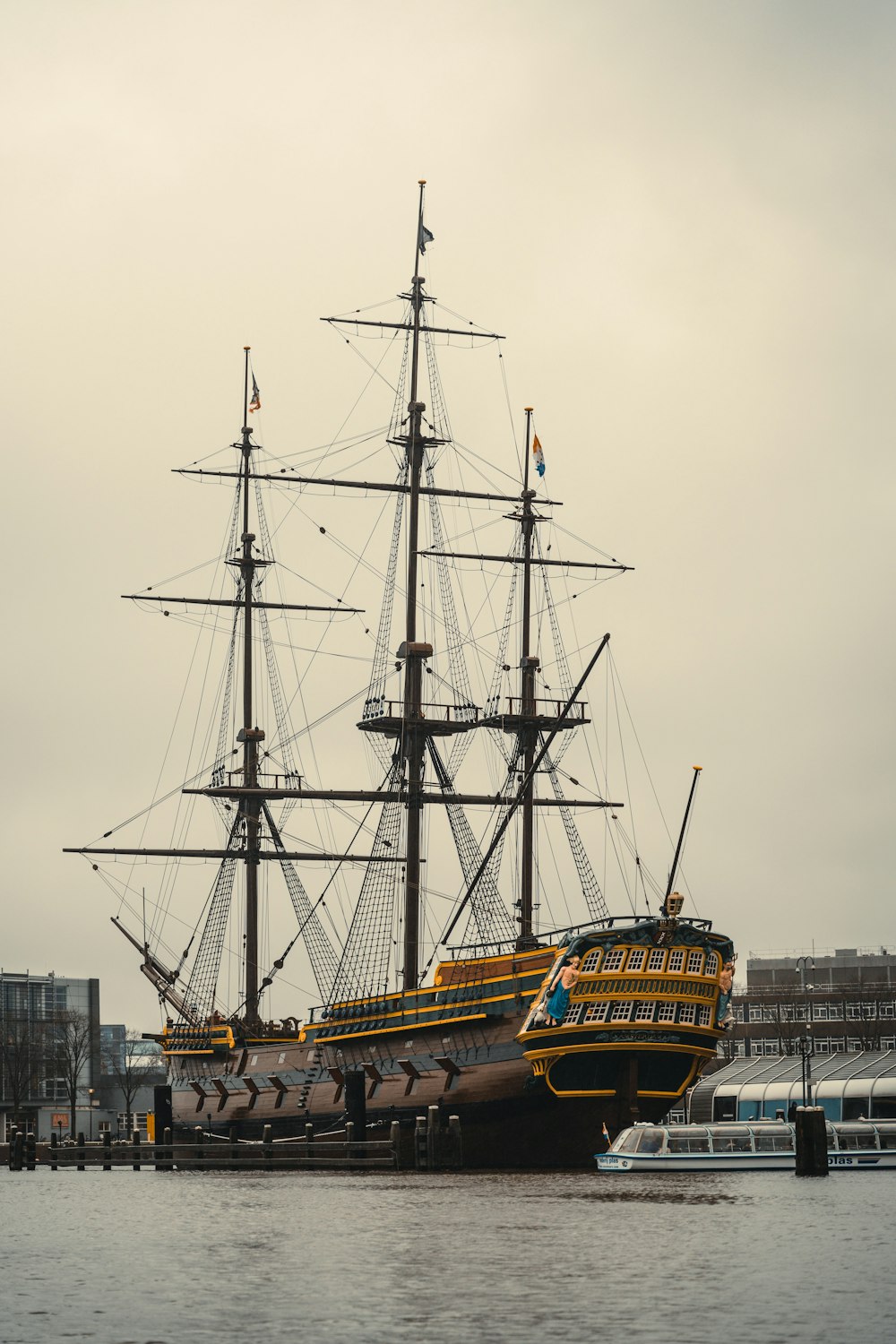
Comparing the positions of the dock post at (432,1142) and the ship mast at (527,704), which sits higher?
the ship mast at (527,704)

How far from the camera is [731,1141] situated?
45875 mm

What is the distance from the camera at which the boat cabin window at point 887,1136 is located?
47.1 meters

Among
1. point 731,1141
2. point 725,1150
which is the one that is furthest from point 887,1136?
point 725,1150

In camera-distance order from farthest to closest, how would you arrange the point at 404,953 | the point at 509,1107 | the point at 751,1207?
the point at 404,953, the point at 509,1107, the point at 751,1207

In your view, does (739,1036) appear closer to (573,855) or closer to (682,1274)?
(573,855)

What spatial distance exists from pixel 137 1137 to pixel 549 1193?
25.7 metres

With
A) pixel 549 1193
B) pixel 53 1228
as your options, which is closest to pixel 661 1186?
pixel 549 1193

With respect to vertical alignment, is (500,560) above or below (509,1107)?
above

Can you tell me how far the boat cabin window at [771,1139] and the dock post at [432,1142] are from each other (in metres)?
8.23

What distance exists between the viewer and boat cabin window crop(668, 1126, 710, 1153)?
46.2 m

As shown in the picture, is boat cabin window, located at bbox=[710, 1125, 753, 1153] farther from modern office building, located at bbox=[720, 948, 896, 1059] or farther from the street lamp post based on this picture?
modern office building, located at bbox=[720, 948, 896, 1059]

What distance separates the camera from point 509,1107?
166 feet

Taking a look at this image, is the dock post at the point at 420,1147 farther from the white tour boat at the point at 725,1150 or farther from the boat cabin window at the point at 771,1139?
the boat cabin window at the point at 771,1139

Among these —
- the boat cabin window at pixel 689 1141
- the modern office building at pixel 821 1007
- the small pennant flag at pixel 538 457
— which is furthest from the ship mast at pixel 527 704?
the modern office building at pixel 821 1007
